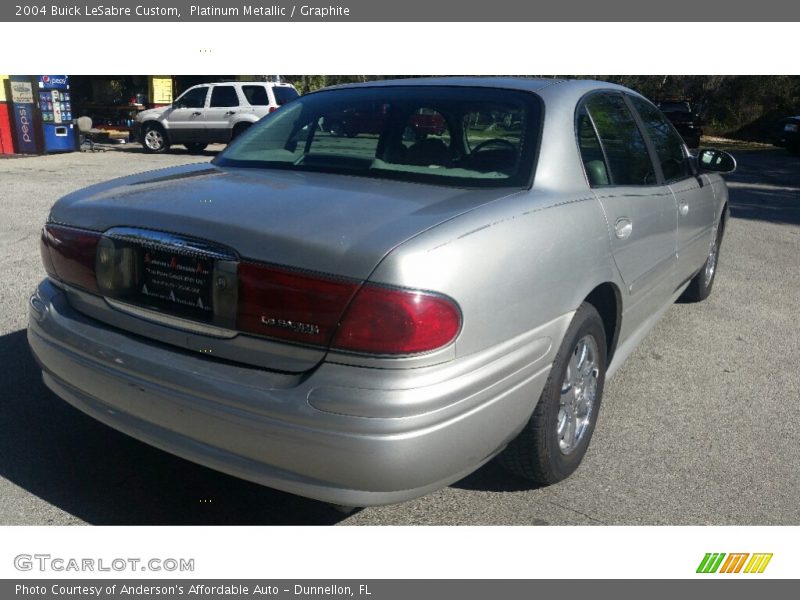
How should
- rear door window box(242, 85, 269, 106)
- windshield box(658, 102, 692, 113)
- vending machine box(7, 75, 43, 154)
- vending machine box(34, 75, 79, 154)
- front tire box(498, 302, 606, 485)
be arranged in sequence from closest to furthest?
front tire box(498, 302, 606, 485)
vending machine box(7, 75, 43, 154)
vending machine box(34, 75, 79, 154)
rear door window box(242, 85, 269, 106)
windshield box(658, 102, 692, 113)

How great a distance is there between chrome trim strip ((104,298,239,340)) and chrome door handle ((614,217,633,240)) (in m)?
1.73

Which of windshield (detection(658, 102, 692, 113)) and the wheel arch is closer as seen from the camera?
the wheel arch

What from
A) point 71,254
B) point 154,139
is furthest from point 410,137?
point 154,139

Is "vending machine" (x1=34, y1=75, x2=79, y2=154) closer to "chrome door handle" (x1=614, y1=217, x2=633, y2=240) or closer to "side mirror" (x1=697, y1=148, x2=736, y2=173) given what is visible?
"side mirror" (x1=697, y1=148, x2=736, y2=173)

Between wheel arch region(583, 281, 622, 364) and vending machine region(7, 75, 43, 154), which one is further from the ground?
wheel arch region(583, 281, 622, 364)

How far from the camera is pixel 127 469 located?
122 inches

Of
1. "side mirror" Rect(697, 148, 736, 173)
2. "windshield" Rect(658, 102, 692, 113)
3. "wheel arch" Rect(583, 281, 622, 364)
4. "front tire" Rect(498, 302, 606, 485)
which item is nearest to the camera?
"front tire" Rect(498, 302, 606, 485)

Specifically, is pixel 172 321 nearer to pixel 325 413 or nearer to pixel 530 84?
pixel 325 413

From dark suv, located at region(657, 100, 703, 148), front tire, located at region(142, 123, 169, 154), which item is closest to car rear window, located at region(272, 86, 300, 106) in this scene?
front tire, located at region(142, 123, 169, 154)

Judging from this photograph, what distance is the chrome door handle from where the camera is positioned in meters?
3.15

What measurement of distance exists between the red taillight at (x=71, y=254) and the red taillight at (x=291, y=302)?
729 millimetres

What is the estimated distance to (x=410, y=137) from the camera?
10.5ft

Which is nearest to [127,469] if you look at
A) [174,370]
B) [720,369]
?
[174,370]

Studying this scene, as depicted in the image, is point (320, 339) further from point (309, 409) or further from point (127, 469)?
point (127, 469)
